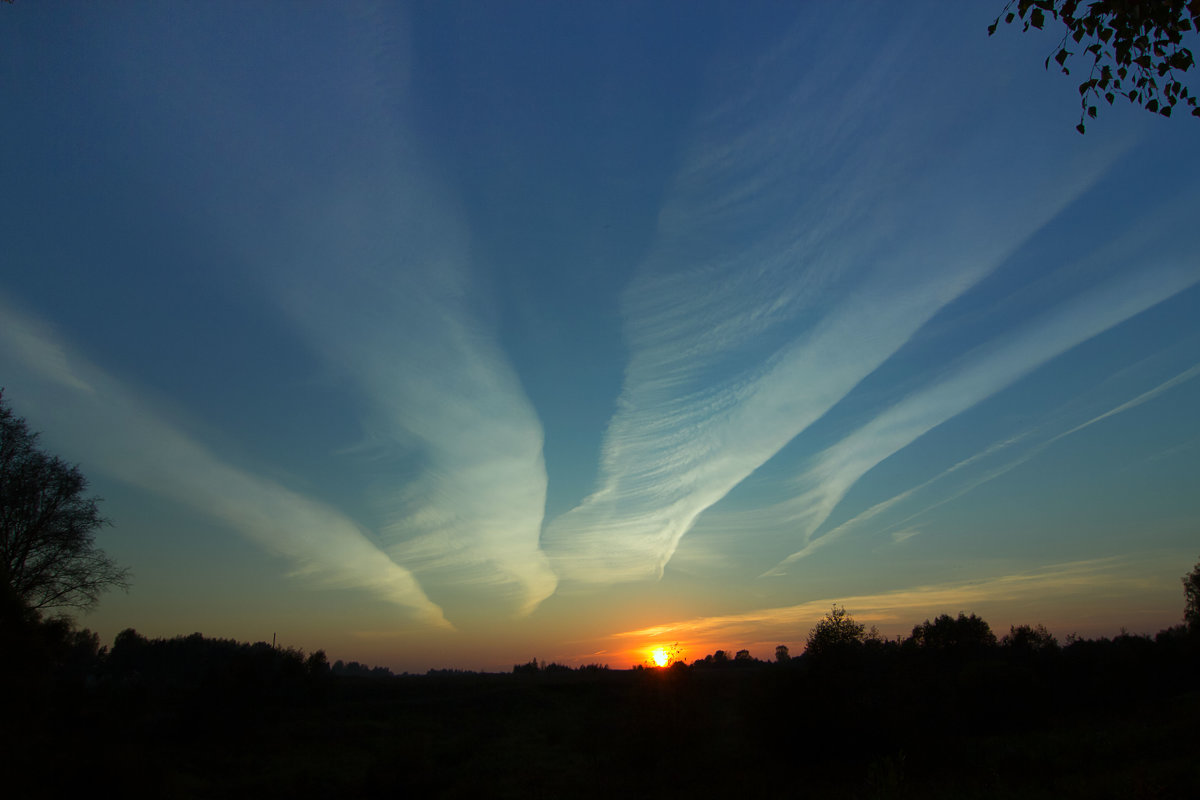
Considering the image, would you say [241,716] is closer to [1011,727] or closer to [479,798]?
[479,798]

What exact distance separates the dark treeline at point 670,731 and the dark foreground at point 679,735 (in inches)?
6.2

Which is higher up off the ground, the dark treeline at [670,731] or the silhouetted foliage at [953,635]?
the silhouetted foliage at [953,635]

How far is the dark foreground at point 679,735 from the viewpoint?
24.1m

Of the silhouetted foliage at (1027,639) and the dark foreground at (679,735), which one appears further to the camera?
the silhouetted foliage at (1027,639)

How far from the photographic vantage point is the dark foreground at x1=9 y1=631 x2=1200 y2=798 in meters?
24.1

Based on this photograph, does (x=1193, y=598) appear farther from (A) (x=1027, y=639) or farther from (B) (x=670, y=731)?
(B) (x=670, y=731)

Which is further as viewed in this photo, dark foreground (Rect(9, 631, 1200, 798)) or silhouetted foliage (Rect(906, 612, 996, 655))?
silhouetted foliage (Rect(906, 612, 996, 655))

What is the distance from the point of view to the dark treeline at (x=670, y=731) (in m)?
24.7

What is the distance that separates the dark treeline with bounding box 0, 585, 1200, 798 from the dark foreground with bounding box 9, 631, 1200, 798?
0.16 m

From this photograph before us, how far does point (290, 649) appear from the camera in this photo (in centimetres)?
6538

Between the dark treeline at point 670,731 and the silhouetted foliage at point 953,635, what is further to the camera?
the silhouetted foliage at point 953,635

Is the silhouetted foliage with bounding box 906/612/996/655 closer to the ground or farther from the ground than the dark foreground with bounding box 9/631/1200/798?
farther from the ground

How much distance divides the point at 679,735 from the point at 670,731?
508 mm

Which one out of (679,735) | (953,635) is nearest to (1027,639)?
(953,635)
